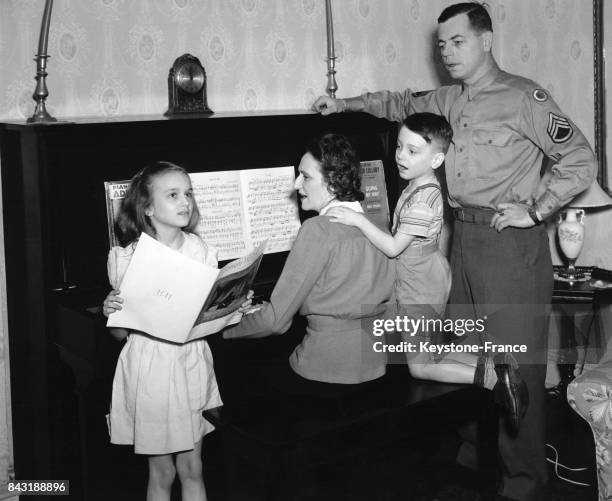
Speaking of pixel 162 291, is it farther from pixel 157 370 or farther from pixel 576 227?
pixel 576 227

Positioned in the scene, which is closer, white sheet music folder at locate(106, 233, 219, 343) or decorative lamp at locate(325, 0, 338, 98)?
white sheet music folder at locate(106, 233, 219, 343)

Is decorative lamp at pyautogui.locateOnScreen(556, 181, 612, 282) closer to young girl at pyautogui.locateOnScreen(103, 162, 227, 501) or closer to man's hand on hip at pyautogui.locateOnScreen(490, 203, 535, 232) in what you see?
man's hand on hip at pyautogui.locateOnScreen(490, 203, 535, 232)

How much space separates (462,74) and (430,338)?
1213 millimetres

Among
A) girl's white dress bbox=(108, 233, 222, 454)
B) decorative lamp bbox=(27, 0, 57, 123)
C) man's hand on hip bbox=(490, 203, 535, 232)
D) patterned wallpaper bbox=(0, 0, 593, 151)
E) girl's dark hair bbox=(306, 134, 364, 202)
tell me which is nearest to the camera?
girl's white dress bbox=(108, 233, 222, 454)

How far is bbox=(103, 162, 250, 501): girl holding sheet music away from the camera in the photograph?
2.72 metres

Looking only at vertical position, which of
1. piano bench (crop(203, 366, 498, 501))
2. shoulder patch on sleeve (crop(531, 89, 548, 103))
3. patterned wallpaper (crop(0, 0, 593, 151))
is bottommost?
piano bench (crop(203, 366, 498, 501))

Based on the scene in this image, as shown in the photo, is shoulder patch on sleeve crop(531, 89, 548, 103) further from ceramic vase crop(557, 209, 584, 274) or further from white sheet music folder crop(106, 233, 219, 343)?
white sheet music folder crop(106, 233, 219, 343)

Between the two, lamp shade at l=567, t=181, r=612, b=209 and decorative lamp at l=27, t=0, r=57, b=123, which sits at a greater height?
decorative lamp at l=27, t=0, r=57, b=123

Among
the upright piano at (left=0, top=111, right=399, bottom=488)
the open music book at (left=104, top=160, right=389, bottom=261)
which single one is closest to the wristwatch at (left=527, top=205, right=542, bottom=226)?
the open music book at (left=104, top=160, right=389, bottom=261)

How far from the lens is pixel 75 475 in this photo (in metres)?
3.00

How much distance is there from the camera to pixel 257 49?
3.82 meters

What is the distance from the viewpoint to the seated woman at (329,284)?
2.80 meters

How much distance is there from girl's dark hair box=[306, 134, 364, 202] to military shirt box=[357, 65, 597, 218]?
3.09 ft

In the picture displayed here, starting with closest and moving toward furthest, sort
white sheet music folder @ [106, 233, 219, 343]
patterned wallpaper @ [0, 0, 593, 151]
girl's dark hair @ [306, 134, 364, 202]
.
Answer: white sheet music folder @ [106, 233, 219, 343] → girl's dark hair @ [306, 134, 364, 202] → patterned wallpaper @ [0, 0, 593, 151]
